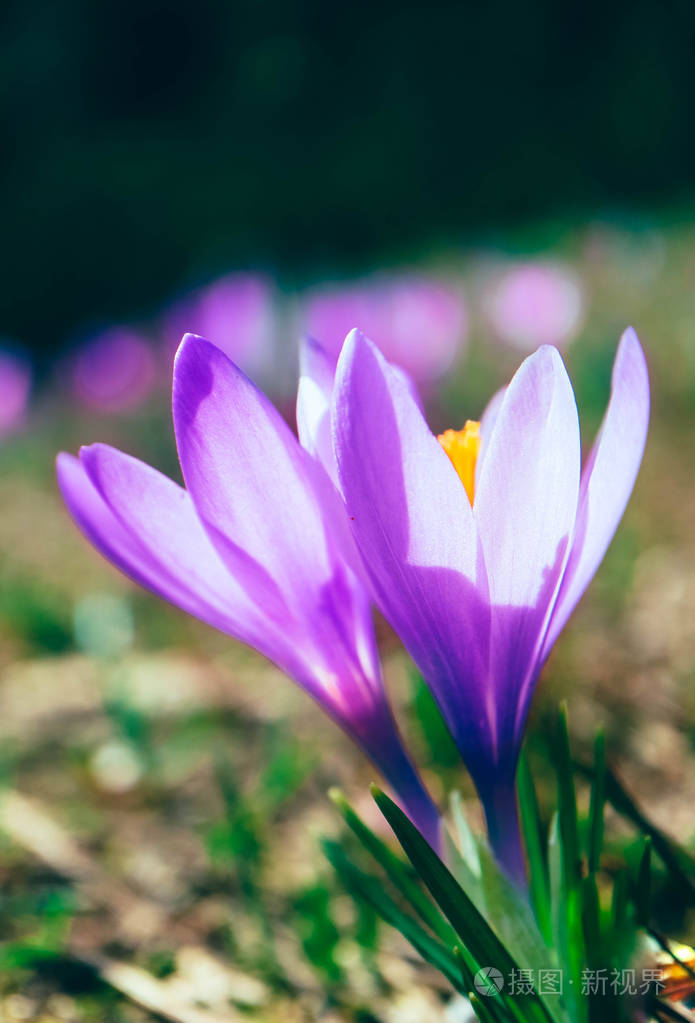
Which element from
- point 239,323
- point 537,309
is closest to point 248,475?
point 239,323

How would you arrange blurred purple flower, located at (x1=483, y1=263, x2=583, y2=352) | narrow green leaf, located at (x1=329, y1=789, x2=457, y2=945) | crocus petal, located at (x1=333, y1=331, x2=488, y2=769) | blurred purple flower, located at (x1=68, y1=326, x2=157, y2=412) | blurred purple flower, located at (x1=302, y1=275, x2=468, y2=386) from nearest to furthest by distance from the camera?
crocus petal, located at (x1=333, y1=331, x2=488, y2=769)
narrow green leaf, located at (x1=329, y1=789, x2=457, y2=945)
blurred purple flower, located at (x1=302, y1=275, x2=468, y2=386)
blurred purple flower, located at (x1=483, y1=263, x2=583, y2=352)
blurred purple flower, located at (x1=68, y1=326, x2=157, y2=412)

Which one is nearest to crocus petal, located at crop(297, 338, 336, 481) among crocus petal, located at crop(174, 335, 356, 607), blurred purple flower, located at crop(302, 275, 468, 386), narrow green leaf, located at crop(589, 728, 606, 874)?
crocus petal, located at crop(174, 335, 356, 607)

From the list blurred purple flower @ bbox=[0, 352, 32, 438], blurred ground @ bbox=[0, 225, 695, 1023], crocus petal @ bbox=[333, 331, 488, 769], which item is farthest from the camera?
blurred purple flower @ bbox=[0, 352, 32, 438]

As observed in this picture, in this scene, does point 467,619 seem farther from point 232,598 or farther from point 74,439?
point 74,439

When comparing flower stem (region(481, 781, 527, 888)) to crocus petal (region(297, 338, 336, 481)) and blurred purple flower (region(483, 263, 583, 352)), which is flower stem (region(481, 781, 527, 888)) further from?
blurred purple flower (region(483, 263, 583, 352))

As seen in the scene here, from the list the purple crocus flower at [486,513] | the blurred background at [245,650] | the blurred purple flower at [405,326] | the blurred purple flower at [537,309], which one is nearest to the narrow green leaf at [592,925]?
the purple crocus flower at [486,513]

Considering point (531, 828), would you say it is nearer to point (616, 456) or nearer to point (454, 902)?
point (454, 902)
